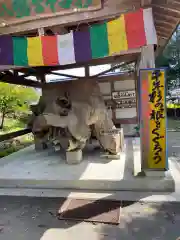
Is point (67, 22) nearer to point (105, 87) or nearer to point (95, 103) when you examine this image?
point (95, 103)

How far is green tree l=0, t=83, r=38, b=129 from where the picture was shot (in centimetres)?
903

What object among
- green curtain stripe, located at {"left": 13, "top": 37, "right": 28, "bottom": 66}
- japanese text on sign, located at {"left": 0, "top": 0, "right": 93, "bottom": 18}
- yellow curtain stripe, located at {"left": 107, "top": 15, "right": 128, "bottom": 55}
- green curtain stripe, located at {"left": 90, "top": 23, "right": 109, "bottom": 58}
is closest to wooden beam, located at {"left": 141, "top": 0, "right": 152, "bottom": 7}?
yellow curtain stripe, located at {"left": 107, "top": 15, "right": 128, "bottom": 55}

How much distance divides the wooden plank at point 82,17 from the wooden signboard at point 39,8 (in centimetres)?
9

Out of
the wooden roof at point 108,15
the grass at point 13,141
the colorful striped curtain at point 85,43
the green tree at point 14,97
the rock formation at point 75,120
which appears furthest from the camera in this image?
the green tree at point 14,97

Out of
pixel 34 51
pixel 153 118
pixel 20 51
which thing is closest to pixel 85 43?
pixel 34 51

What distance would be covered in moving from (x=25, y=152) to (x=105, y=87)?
4266mm

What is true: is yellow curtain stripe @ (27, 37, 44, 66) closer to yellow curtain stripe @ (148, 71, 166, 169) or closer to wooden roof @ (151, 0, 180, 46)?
yellow curtain stripe @ (148, 71, 166, 169)

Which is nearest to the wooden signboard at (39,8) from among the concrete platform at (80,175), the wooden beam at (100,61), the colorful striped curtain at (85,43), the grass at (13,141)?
the colorful striped curtain at (85,43)

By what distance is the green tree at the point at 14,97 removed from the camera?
9.03 metres

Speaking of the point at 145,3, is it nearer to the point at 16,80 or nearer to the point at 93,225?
the point at 93,225

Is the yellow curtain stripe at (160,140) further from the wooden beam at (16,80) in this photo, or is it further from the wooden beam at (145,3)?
the wooden beam at (16,80)

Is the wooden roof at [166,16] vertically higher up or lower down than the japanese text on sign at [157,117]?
higher up

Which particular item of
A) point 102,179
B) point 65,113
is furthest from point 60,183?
point 65,113

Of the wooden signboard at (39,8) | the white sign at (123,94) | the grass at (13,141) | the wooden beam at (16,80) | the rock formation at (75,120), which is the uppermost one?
the wooden signboard at (39,8)
